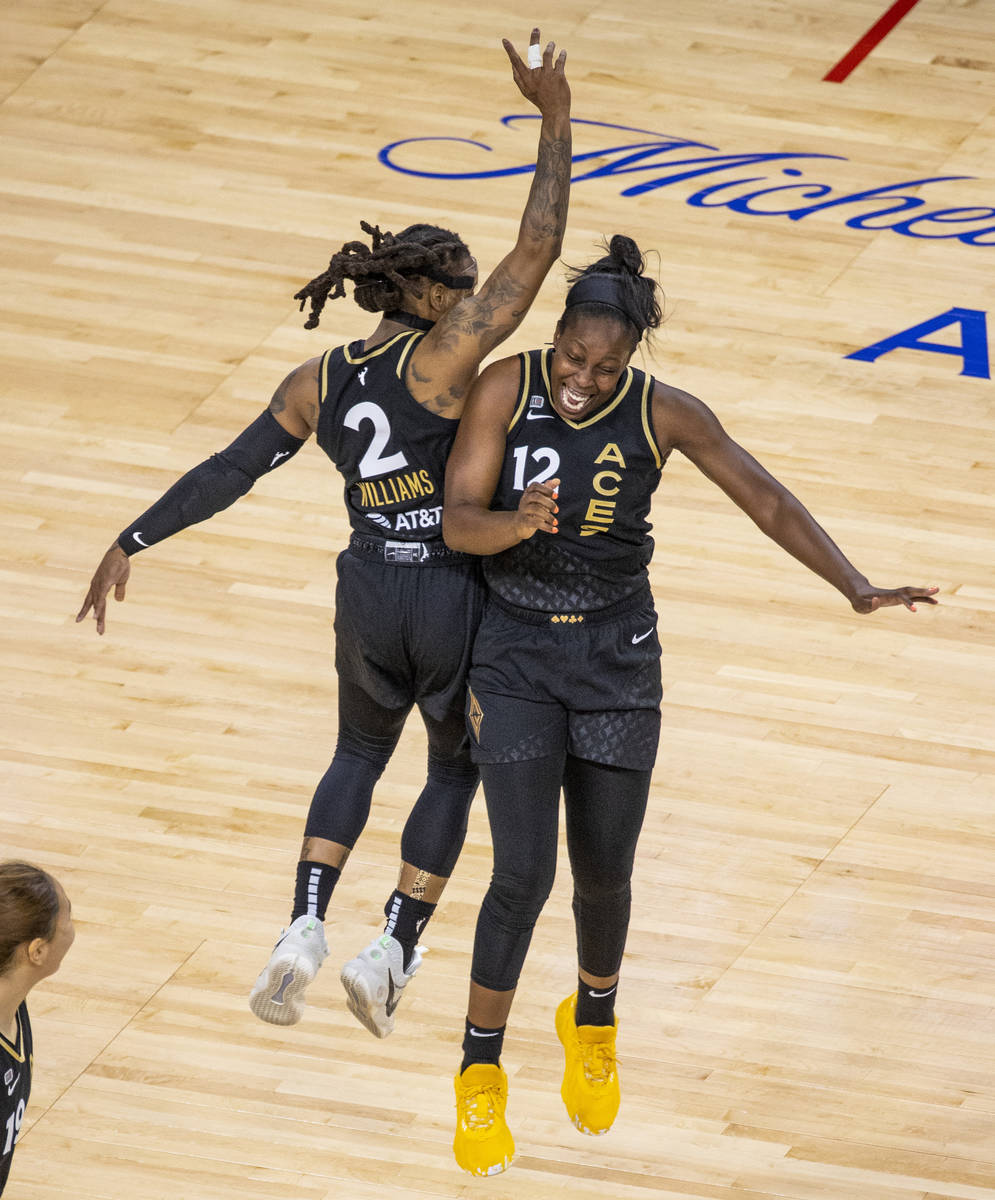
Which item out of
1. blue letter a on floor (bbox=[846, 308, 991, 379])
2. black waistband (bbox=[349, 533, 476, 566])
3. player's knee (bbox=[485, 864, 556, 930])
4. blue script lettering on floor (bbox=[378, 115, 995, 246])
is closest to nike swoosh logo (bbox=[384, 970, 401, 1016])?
player's knee (bbox=[485, 864, 556, 930])

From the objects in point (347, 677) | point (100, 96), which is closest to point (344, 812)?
point (347, 677)

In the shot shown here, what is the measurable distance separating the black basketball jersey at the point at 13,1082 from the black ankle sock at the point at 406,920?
2.85 ft

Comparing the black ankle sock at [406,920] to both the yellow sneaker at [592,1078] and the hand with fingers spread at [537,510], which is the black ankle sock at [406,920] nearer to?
the yellow sneaker at [592,1078]

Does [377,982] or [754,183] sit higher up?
[754,183]

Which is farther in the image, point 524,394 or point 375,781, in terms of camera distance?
point 375,781

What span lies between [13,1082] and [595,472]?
1.50 m

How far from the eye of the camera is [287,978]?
Answer: 4.02m

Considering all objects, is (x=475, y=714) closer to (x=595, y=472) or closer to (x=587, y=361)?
(x=595, y=472)

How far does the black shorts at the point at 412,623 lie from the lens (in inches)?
159

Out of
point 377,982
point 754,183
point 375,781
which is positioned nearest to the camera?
point 377,982

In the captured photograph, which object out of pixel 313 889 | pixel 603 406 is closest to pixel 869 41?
pixel 603 406

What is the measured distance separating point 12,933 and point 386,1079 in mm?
1687

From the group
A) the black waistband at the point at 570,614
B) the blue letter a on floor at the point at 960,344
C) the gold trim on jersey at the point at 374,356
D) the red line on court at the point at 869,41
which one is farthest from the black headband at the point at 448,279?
the red line on court at the point at 869,41

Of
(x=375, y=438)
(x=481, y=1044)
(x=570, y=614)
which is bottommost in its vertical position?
(x=481, y=1044)
